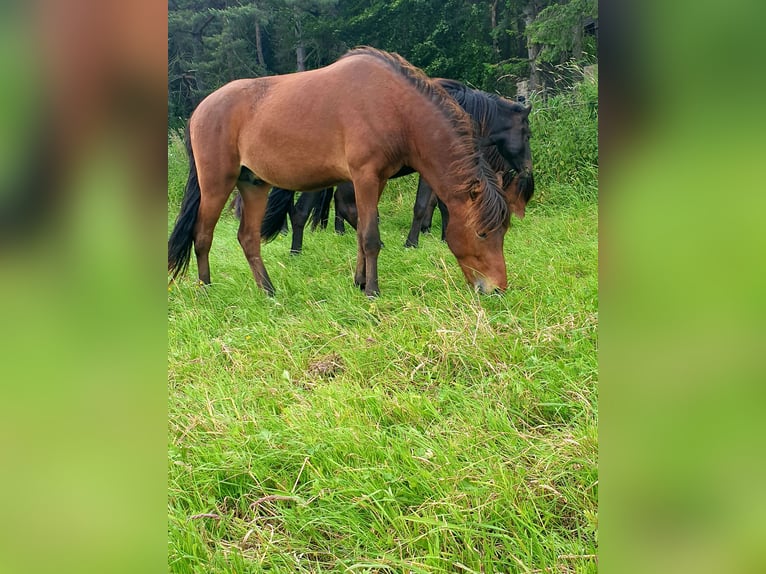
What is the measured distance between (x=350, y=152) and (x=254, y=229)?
1152 mm

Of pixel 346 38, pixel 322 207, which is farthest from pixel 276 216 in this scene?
pixel 346 38

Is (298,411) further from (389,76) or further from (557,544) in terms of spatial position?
(389,76)

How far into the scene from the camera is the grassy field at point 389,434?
1134 mm

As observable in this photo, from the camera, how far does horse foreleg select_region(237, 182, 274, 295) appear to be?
4.17 m

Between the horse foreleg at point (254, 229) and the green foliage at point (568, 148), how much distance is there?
374 centimetres

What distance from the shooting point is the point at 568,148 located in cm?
712

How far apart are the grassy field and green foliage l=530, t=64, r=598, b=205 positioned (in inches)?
145

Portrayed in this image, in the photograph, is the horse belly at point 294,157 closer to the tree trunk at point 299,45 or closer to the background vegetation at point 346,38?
the background vegetation at point 346,38

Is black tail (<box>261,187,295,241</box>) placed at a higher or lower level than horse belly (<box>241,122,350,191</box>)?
lower

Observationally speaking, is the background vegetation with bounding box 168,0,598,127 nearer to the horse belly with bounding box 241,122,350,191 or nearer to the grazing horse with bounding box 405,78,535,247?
the grazing horse with bounding box 405,78,535,247

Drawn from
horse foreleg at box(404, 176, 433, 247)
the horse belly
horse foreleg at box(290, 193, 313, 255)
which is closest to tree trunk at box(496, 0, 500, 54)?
horse foreleg at box(404, 176, 433, 247)

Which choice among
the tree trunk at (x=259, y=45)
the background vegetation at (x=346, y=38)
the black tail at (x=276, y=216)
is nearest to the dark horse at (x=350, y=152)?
the black tail at (x=276, y=216)

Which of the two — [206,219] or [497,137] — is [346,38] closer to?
[497,137]
